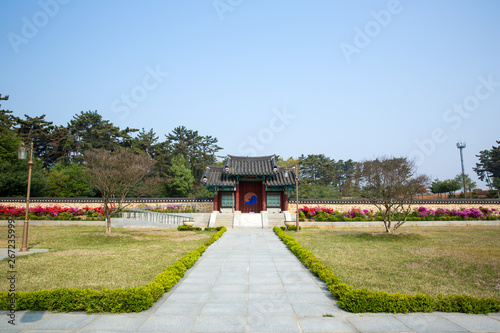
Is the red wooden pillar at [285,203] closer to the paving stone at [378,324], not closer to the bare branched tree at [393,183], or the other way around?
the bare branched tree at [393,183]

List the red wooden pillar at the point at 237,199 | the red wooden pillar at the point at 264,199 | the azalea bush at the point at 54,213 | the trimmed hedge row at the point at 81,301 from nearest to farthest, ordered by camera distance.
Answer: the trimmed hedge row at the point at 81,301 < the azalea bush at the point at 54,213 < the red wooden pillar at the point at 237,199 < the red wooden pillar at the point at 264,199

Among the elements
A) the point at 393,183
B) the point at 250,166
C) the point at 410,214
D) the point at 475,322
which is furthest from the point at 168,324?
the point at 410,214

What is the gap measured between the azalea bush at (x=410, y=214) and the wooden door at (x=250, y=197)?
3.97 meters

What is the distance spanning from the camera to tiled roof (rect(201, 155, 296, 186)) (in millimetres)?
24266

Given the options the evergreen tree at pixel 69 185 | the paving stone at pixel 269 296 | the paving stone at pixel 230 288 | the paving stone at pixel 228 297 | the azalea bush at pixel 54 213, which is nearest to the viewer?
the paving stone at pixel 228 297

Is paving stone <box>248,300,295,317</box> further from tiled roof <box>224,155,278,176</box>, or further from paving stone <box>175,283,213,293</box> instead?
tiled roof <box>224,155,278,176</box>

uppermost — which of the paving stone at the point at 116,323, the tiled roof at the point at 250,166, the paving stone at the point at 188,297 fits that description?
the tiled roof at the point at 250,166

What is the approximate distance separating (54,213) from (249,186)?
48.8 feet

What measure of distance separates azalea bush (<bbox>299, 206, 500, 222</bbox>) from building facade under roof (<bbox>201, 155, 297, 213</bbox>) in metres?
2.52

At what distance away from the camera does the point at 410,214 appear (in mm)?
22797

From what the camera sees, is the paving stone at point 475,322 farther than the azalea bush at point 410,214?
Result: No

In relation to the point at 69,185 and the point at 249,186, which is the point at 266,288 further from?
the point at 69,185

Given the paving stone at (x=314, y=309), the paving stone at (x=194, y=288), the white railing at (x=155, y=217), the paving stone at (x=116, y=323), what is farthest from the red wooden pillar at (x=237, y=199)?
the paving stone at (x=116, y=323)

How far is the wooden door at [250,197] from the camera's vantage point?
2538 cm
